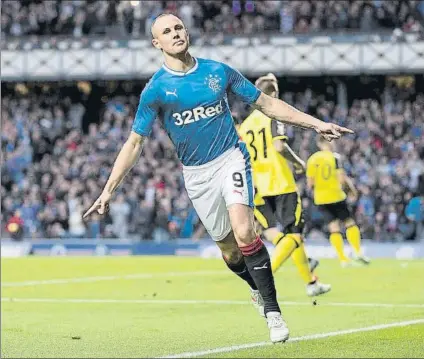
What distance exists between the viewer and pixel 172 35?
9.53 m

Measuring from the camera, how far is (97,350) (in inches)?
388

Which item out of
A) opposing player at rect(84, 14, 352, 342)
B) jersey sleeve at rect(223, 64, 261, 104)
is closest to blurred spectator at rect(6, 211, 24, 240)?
opposing player at rect(84, 14, 352, 342)

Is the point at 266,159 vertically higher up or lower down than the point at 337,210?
higher up

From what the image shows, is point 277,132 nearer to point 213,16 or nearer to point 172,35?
point 172,35

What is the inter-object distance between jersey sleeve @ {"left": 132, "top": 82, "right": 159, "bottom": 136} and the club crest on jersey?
Result: 1.49 feet

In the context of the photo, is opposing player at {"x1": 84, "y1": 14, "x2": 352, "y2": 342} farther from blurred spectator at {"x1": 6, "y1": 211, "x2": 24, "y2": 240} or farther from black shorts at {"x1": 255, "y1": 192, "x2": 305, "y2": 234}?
blurred spectator at {"x1": 6, "y1": 211, "x2": 24, "y2": 240}

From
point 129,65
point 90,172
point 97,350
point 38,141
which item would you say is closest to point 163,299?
point 97,350

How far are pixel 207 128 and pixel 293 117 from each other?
725 mm

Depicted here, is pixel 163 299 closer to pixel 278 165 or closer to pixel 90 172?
pixel 278 165

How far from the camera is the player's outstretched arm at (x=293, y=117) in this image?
927 centimetres

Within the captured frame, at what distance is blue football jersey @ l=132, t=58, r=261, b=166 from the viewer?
376 inches

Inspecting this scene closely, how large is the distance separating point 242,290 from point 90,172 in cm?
1811

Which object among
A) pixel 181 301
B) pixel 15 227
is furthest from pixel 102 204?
pixel 15 227

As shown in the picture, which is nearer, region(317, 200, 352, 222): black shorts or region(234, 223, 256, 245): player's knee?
region(234, 223, 256, 245): player's knee
